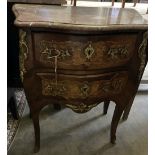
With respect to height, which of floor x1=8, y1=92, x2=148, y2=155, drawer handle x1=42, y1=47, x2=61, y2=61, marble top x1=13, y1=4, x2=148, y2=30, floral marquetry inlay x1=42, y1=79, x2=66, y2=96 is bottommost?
Result: floor x1=8, y1=92, x2=148, y2=155

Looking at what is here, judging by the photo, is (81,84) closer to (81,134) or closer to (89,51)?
(89,51)

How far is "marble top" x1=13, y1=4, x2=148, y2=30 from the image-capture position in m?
0.93

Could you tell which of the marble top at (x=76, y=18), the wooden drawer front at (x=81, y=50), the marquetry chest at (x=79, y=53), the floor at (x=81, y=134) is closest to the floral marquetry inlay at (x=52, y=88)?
the marquetry chest at (x=79, y=53)

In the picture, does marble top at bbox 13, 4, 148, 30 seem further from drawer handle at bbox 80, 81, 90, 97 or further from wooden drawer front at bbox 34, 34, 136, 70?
drawer handle at bbox 80, 81, 90, 97

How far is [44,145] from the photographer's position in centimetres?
146

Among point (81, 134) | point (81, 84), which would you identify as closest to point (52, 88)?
point (81, 84)

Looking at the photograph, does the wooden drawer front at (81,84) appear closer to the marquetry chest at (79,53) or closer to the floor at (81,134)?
the marquetry chest at (79,53)

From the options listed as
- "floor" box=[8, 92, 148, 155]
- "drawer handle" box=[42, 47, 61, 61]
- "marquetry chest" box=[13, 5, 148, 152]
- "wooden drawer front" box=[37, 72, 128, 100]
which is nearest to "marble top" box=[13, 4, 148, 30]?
"marquetry chest" box=[13, 5, 148, 152]

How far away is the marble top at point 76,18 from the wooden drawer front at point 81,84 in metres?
0.25

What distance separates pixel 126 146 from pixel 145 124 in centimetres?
29

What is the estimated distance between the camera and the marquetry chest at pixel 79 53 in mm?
970

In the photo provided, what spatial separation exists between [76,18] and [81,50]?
0.16 m

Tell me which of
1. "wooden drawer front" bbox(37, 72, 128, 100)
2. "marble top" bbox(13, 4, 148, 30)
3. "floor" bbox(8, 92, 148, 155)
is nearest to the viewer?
"marble top" bbox(13, 4, 148, 30)
